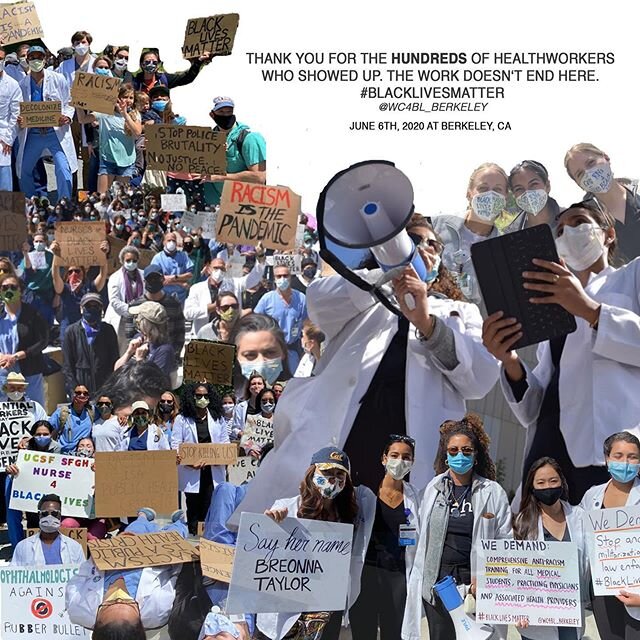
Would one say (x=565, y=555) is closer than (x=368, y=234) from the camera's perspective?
No

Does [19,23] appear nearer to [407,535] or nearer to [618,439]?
[407,535]

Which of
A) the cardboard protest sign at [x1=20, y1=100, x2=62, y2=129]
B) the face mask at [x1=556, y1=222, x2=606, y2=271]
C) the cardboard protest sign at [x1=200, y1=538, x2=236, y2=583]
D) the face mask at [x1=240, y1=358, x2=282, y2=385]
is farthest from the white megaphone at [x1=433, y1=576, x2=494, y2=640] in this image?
the cardboard protest sign at [x1=20, y1=100, x2=62, y2=129]

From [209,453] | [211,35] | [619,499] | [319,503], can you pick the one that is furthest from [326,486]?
[211,35]

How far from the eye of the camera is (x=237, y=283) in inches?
251

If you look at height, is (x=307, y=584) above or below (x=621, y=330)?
below

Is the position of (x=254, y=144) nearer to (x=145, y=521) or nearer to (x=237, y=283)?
(x=237, y=283)

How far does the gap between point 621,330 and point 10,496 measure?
2.82 metres

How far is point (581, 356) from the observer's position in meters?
5.97

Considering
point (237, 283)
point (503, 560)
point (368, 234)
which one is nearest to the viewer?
point (368, 234)

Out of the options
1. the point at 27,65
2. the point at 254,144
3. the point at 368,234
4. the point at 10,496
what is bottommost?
the point at 10,496

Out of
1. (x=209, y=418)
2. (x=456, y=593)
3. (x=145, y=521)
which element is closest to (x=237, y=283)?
(x=209, y=418)

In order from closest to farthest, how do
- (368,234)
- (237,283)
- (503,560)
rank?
(368,234) → (503,560) → (237,283)

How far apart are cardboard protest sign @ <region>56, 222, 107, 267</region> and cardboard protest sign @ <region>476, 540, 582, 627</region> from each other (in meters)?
2.19

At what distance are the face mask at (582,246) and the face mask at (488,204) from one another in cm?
39
